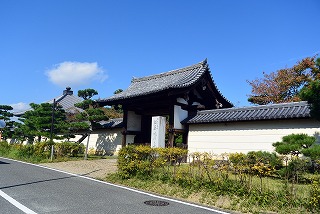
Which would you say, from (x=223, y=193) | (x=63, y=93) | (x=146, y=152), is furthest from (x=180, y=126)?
(x=63, y=93)

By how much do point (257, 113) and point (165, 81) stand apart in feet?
25.4

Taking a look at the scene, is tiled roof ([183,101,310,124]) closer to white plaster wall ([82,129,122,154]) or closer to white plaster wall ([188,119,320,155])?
white plaster wall ([188,119,320,155])

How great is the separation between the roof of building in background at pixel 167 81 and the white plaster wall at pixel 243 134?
2.90 meters

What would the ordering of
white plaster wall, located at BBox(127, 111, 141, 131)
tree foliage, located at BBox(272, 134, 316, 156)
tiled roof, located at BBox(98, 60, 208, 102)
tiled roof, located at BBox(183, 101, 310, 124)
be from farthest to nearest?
white plaster wall, located at BBox(127, 111, 141, 131)
tiled roof, located at BBox(98, 60, 208, 102)
tiled roof, located at BBox(183, 101, 310, 124)
tree foliage, located at BBox(272, 134, 316, 156)

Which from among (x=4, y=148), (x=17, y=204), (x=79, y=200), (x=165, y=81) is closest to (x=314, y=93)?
(x=79, y=200)

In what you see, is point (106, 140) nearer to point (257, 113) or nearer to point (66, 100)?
point (257, 113)

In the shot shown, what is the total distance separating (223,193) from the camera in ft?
24.9

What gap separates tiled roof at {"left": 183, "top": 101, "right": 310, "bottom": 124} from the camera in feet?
40.8

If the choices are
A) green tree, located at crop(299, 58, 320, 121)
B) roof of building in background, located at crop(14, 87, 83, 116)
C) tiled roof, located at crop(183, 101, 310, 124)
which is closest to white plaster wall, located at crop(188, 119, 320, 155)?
tiled roof, located at crop(183, 101, 310, 124)

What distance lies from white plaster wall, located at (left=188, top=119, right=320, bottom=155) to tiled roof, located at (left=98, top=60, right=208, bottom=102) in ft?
9.59

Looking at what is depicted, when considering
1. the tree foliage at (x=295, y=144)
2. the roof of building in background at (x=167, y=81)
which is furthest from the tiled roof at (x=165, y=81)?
the tree foliage at (x=295, y=144)

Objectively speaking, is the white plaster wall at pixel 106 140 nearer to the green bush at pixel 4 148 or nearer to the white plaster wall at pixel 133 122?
the white plaster wall at pixel 133 122

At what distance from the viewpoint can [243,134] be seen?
1423 centimetres

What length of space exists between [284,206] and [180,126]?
1070 centimetres
